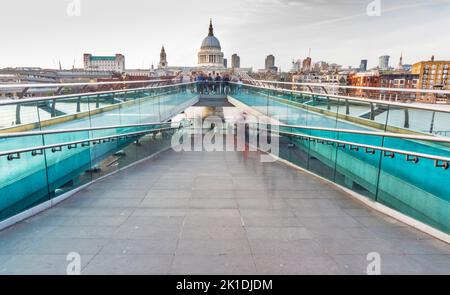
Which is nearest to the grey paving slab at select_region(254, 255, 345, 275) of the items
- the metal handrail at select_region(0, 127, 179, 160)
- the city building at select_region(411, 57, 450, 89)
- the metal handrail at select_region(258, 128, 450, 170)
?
the metal handrail at select_region(258, 128, 450, 170)

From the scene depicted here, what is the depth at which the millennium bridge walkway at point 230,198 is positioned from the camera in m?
3.31

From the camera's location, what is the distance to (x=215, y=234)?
3846mm

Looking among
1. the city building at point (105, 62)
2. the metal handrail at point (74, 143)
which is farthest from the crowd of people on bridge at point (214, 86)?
the city building at point (105, 62)

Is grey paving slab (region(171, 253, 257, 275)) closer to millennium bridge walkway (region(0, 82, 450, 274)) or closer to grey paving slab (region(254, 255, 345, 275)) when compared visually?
millennium bridge walkway (region(0, 82, 450, 274))

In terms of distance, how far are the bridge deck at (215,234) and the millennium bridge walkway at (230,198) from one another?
0.02m

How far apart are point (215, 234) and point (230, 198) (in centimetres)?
148

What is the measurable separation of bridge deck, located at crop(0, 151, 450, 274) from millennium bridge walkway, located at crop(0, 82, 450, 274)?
0.07 ft

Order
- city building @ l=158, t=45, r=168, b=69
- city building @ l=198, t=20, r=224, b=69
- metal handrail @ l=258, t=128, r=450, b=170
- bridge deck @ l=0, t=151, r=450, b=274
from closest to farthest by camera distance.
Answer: bridge deck @ l=0, t=151, r=450, b=274, metal handrail @ l=258, t=128, r=450, b=170, city building @ l=198, t=20, r=224, b=69, city building @ l=158, t=45, r=168, b=69

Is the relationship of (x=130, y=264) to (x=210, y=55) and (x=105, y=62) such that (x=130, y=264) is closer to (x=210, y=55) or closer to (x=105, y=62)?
(x=210, y=55)

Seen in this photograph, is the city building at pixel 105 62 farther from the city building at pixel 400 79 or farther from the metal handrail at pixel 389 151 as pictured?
the metal handrail at pixel 389 151

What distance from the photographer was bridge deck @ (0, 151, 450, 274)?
3164mm

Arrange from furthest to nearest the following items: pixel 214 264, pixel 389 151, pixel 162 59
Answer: pixel 162 59 → pixel 389 151 → pixel 214 264

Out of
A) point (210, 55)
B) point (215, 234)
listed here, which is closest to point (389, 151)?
point (215, 234)
